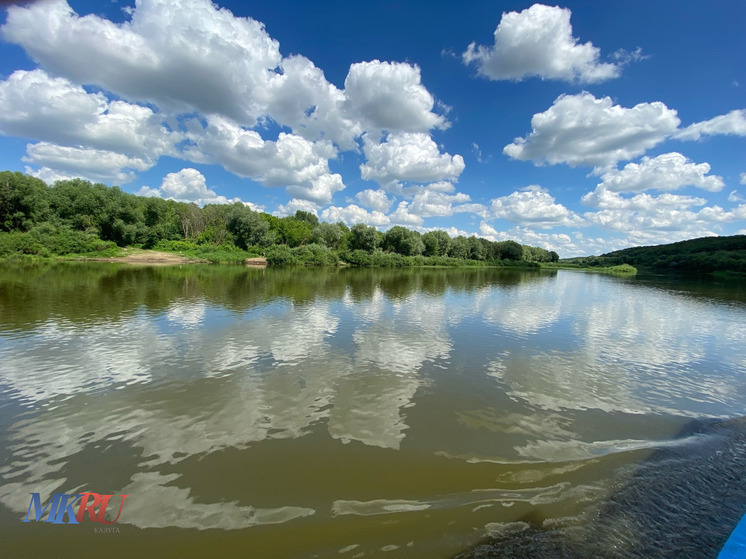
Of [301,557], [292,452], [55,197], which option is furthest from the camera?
[55,197]

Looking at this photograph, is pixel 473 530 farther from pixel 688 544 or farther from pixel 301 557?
pixel 688 544

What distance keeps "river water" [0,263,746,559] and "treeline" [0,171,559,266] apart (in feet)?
224

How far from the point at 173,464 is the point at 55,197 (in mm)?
101026

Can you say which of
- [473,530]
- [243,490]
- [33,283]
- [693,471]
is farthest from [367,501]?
[33,283]

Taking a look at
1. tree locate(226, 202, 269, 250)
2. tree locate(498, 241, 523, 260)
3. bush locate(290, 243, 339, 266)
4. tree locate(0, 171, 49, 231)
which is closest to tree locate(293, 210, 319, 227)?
tree locate(226, 202, 269, 250)

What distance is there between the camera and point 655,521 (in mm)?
5059

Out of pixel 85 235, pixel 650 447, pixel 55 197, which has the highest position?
pixel 55 197

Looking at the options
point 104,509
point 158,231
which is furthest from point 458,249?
point 104,509

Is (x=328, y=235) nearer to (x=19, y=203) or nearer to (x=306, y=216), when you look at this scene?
(x=306, y=216)

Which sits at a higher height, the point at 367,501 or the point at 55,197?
the point at 55,197

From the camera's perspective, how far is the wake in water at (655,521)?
450cm

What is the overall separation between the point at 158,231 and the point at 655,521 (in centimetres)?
10304

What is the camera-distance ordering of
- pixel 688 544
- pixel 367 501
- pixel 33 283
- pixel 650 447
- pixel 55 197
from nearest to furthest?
pixel 688 544, pixel 367 501, pixel 650 447, pixel 33 283, pixel 55 197

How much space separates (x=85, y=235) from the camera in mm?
69375
